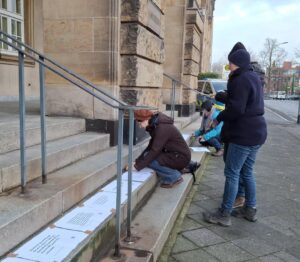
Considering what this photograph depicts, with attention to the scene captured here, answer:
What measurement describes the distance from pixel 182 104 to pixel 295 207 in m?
6.15

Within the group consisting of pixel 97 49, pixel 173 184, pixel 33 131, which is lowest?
pixel 173 184

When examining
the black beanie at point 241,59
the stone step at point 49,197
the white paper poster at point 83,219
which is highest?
the black beanie at point 241,59

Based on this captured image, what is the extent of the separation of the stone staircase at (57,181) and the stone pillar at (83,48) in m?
0.38

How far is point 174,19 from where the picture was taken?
9727 mm

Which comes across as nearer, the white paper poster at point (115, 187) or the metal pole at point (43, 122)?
the metal pole at point (43, 122)

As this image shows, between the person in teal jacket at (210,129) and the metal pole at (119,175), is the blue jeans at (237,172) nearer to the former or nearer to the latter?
the metal pole at (119,175)

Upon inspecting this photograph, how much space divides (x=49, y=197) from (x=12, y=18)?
7.74 meters

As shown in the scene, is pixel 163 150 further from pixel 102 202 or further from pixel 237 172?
pixel 102 202

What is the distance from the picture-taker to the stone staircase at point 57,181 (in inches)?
93.1

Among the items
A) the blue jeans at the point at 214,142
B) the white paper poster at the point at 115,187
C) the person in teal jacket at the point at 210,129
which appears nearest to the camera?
the white paper poster at the point at 115,187

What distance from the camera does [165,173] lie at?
421 centimetres

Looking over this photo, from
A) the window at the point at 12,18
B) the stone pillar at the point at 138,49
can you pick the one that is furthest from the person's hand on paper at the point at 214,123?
the window at the point at 12,18

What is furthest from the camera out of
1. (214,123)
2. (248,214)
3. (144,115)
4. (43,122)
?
(214,123)

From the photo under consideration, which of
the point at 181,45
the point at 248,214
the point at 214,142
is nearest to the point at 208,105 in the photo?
the point at 214,142
